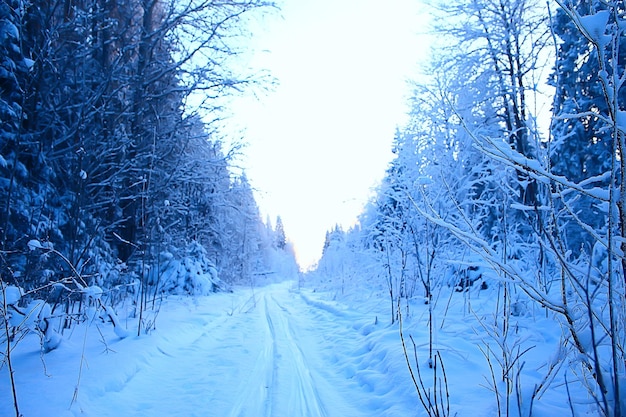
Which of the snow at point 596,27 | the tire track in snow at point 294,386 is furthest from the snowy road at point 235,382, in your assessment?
the snow at point 596,27

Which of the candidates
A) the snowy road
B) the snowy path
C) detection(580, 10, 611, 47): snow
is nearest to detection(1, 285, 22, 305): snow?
the snowy path

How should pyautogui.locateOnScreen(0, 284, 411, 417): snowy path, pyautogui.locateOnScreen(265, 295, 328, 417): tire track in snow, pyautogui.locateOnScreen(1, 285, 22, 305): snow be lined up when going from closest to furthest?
1. pyautogui.locateOnScreen(1, 285, 22, 305): snow
2. pyautogui.locateOnScreen(0, 284, 411, 417): snowy path
3. pyautogui.locateOnScreen(265, 295, 328, 417): tire track in snow

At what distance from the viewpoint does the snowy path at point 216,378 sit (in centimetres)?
305

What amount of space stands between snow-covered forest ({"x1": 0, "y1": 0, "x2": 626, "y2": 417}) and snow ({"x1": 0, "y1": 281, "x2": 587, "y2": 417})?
4 cm

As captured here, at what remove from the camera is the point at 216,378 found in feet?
13.1

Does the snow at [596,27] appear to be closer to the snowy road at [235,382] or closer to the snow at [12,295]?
the snowy road at [235,382]

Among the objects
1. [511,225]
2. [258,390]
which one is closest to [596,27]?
[258,390]

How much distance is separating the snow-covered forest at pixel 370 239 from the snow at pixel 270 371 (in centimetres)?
4

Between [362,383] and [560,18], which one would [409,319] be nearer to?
[362,383]

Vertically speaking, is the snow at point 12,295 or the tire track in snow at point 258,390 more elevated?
the snow at point 12,295

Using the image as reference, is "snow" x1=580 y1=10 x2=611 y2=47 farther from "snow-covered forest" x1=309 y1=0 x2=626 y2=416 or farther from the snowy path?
the snowy path

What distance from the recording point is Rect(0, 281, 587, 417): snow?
2879mm

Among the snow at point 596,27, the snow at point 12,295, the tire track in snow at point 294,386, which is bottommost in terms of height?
the tire track in snow at point 294,386

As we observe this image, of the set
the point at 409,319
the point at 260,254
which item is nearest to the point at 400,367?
the point at 409,319
